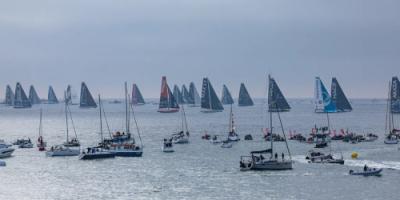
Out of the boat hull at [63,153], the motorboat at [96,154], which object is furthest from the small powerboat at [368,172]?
the boat hull at [63,153]

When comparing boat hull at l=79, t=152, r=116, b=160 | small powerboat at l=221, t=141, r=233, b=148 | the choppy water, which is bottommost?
the choppy water

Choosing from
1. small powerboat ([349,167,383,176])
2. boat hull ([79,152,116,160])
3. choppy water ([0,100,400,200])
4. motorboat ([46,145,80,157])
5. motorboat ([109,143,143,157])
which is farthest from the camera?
motorboat ([46,145,80,157])

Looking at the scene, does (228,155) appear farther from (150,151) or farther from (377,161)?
(377,161)

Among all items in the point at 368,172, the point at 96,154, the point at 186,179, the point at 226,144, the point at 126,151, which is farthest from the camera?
the point at 226,144

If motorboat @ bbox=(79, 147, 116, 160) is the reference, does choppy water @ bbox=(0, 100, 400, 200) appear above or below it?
below

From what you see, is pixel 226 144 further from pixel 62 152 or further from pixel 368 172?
pixel 368 172

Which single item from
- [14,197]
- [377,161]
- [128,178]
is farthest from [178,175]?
[377,161]

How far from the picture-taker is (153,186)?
69.8 m

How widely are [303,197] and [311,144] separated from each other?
5436cm

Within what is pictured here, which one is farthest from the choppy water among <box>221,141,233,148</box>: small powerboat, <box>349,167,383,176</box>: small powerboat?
<box>221,141,233,148</box>: small powerboat

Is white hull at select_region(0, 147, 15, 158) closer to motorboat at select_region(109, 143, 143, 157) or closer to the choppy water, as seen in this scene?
the choppy water

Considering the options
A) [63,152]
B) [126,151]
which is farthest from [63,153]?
[126,151]

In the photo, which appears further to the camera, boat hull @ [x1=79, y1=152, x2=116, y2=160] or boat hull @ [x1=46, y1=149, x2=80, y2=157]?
boat hull @ [x1=46, y1=149, x2=80, y2=157]

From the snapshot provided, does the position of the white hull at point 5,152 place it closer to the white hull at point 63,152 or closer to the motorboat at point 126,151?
the white hull at point 63,152
